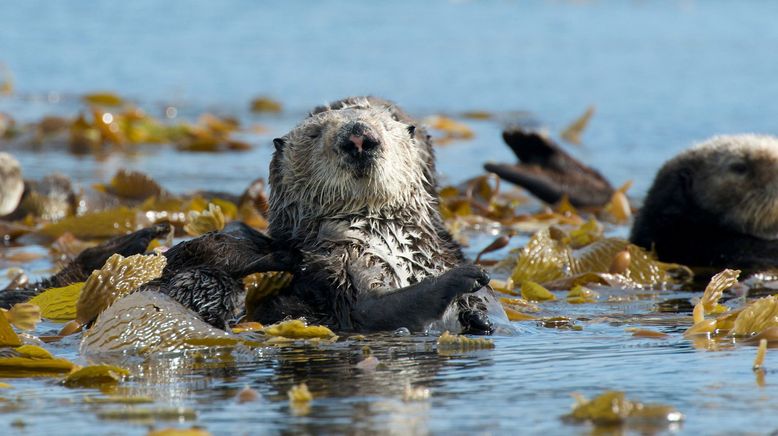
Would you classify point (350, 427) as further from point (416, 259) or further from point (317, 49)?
point (317, 49)

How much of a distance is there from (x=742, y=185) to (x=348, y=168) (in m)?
2.95

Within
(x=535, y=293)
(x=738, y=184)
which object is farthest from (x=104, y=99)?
(x=535, y=293)

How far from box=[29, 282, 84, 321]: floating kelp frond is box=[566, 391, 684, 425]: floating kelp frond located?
2527mm

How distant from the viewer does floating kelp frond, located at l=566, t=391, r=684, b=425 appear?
3.21 m

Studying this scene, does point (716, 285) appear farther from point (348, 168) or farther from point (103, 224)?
point (103, 224)

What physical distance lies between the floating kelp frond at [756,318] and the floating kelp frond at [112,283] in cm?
213

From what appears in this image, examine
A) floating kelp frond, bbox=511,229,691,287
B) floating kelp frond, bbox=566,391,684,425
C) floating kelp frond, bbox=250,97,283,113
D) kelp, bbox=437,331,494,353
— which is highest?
floating kelp frond, bbox=250,97,283,113

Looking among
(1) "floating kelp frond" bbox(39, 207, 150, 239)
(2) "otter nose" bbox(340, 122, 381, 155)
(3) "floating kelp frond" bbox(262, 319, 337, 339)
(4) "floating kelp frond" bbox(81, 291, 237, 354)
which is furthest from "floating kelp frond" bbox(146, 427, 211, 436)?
(1) "floating kelp frond" bbox(39, 207, 150, 239)

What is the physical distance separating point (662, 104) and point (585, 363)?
10768 millimetres

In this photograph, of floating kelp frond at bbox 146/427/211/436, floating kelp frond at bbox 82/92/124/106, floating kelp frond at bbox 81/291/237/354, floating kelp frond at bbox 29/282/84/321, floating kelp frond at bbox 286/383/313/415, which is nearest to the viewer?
floating kelp frond at bbox 146/427/211/436

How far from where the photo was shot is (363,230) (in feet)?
16.5

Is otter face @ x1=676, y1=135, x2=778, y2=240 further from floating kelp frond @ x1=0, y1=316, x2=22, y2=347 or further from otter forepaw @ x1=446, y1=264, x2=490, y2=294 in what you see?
floating kelp frond @ x1=0, y1=316, x2=22, y2=347

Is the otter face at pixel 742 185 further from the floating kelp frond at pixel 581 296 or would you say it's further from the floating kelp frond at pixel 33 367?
the floating kelp frond at pixel 33 367

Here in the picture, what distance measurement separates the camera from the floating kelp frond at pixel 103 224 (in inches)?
288
